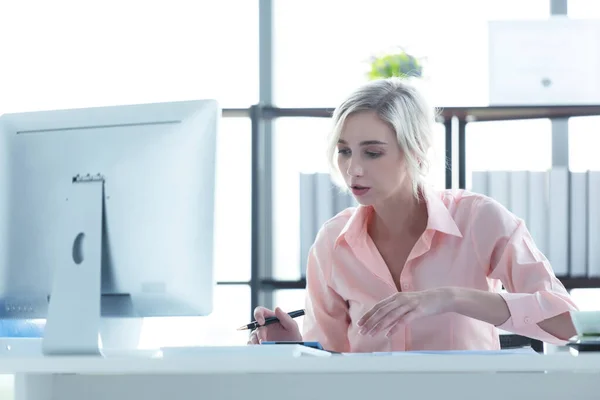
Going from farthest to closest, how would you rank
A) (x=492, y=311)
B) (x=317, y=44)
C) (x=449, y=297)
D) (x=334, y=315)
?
(x=317, y=44), (x=334, y=315), (x=492, y=311), (x=449, y=297)

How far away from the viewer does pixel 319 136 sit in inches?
113

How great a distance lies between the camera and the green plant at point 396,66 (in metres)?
2.70

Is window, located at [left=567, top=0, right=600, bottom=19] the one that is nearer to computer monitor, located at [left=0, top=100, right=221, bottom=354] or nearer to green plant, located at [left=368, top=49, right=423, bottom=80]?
green plant, located at [left=368, top=49, right=423, bottom=80]

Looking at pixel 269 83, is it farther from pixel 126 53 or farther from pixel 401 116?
pixel 401 116

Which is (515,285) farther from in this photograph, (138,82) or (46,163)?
(138,82)

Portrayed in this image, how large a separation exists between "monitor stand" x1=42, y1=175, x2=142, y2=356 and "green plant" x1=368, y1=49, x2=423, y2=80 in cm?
144

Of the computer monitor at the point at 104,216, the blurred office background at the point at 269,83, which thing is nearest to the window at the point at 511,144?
the blurred office background at the point at 269,83

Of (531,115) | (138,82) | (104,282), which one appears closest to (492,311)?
(104,282)

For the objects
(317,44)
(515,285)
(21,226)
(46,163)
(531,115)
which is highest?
(317,44)

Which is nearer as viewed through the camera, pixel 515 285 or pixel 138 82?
pixel 515 285

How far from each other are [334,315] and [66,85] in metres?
1.75

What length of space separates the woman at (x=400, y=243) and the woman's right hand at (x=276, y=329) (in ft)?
0.06

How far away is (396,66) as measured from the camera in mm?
2701

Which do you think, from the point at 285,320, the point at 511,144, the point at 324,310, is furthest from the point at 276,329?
the point at 511,144
